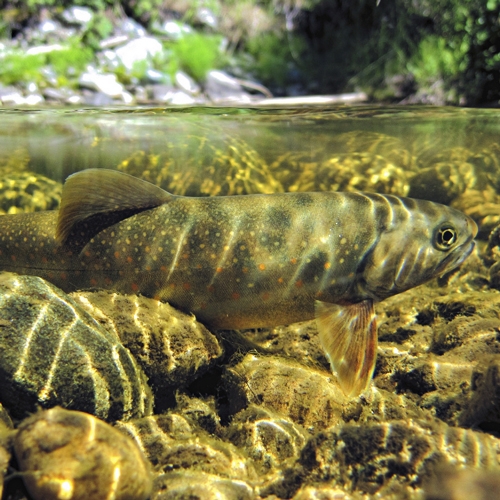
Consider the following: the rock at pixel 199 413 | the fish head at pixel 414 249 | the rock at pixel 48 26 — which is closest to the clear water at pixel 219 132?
the rock at pixel 48 26

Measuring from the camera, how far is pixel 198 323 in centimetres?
384

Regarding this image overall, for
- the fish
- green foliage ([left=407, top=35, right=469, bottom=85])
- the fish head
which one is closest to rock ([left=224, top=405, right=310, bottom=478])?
the fish

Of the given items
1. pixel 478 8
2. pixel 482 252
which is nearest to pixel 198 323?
pixel 482 252

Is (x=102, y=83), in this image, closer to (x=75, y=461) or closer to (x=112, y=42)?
(x=112, y=42)

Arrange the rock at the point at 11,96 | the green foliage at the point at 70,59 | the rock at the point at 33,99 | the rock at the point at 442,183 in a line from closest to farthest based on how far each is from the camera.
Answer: the rock at the point at 442,183
the rock at the point at 11,96
the rock at the point at 33,99
the green foliage at the point at 70,59

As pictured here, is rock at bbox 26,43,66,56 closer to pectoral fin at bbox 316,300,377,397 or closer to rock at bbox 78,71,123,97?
rock at bbox 78,71,123,97

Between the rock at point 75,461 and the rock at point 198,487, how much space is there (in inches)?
5.1

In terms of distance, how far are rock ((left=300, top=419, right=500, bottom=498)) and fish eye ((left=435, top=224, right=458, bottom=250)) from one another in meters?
1.71

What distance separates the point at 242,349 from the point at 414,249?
1.86 m

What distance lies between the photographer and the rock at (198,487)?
7.78 ft

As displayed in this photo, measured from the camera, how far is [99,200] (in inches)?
154

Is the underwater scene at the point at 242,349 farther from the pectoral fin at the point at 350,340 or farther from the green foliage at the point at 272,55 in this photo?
the green foliage at the point at 272,55

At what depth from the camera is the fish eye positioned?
151 inches

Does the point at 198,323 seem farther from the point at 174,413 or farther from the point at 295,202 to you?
the point at 295,202
